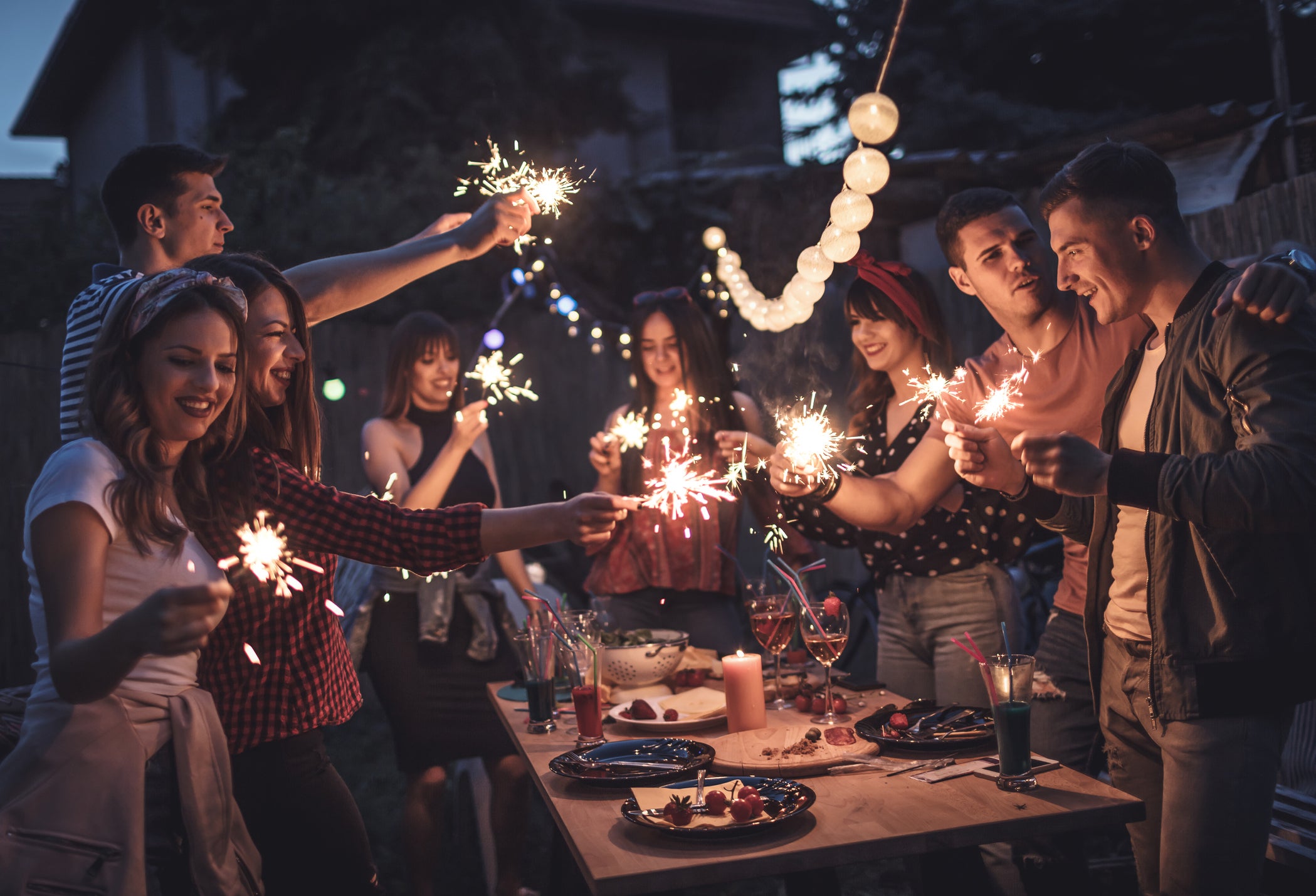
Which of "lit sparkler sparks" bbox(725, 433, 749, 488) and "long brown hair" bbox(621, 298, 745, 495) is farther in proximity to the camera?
"long brown hair" bbox(621, 298, 745, 495)

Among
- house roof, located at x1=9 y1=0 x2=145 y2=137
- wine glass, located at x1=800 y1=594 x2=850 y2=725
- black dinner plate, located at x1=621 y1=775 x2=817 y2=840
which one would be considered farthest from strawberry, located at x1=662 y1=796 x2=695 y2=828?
house roof, located at x1=9 y1=0 x2=145 y2=137

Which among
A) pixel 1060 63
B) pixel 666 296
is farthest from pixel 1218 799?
pixel 1060 63

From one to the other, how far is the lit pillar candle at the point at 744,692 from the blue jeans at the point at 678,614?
1.22 m

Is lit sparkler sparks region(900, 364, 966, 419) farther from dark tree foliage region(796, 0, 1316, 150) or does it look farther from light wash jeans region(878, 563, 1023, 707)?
dark tree foliage region(796, 0, 1316, 150)

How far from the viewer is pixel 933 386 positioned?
2992mm

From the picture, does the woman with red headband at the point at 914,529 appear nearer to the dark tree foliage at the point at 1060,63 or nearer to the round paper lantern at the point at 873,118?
the round paper lantern at the point at 873,118

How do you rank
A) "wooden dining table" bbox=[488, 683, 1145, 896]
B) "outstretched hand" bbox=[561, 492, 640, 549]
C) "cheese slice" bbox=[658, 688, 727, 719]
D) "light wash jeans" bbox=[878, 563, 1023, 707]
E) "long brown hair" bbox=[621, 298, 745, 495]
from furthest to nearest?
"long brown hair" bbox=[621, 298, 745, 495] → "light wash jeans" bbox=[878, 563, 1023, 707] → "cheese slice" bbox=[658, 688, 727, 719] → "outstretched hand" bbox=[561, 492, 640, 549] → "wooden dining table" bbox=[488, 683, 1145, 896]

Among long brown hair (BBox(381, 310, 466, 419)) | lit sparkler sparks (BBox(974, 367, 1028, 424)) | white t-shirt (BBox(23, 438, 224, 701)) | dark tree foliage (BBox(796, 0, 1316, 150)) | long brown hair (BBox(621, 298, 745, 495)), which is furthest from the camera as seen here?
dark tree foliage (BBox(796, 0, 1316, 150))

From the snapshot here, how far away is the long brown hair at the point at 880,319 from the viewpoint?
128 inches

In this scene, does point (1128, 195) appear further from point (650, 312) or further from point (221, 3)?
point (221, 3)

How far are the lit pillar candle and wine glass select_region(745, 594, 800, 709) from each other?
18 cm

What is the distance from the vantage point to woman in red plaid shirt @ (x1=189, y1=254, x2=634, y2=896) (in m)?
2.10

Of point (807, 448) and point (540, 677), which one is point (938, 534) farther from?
point (540, 677)

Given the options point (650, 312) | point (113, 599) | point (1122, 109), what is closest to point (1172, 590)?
point (113, 599)
